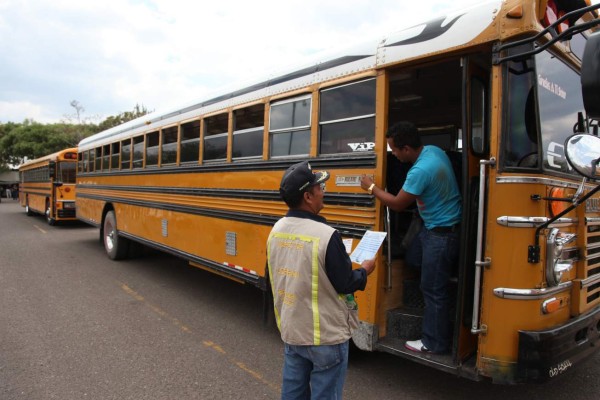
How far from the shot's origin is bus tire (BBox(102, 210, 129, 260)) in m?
8.31

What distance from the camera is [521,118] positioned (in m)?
2.62

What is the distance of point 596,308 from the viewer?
305cm

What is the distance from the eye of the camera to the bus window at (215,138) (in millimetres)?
4934

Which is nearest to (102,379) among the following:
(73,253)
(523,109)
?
(523,109)

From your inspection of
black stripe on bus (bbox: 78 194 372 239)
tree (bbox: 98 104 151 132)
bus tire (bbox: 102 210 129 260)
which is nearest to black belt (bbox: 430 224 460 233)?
black stripe on bus (bbox: 78 194 372 239)

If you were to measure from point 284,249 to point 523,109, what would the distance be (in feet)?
5.62

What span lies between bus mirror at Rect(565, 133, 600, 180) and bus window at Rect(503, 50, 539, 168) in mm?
313

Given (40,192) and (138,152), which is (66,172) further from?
(138,152)

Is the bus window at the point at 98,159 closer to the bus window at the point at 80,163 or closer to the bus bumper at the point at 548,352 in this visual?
the bus window at the point at 80,163

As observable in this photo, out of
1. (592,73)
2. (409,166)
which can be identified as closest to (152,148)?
(409,166)

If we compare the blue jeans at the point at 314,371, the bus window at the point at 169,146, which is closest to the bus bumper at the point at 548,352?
the blue jeans at the point at 314,371

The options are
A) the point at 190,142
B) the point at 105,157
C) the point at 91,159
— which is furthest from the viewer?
the point at 91,159

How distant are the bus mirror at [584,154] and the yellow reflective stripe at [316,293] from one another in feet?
4.47

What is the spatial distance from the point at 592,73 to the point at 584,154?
1.66 feet
